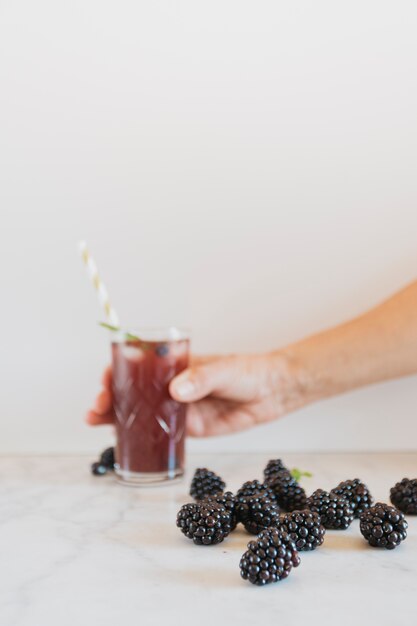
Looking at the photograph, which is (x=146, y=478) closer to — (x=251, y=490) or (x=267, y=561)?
(x=251, y=490)

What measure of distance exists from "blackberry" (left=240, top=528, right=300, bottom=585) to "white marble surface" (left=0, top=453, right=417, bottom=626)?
0.6 inches

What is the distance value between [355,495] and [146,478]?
1.53 ft

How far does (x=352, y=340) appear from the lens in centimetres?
169

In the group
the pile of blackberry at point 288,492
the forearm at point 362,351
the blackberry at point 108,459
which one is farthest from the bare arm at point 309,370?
the pile of blackberry at point 288,492

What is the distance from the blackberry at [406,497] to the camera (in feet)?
4.14

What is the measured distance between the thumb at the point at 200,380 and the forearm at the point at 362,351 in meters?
0.17

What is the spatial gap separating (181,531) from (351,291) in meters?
0.87

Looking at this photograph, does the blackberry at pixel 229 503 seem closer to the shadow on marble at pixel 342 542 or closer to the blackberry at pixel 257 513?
the blackberry at pixel 257 513

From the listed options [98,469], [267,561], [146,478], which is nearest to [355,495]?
[267,561]

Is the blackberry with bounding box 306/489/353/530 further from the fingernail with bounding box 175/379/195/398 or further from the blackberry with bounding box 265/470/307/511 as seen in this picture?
the fingernail with bounding box 175/379/195/398

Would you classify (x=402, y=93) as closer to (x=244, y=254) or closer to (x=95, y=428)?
(x=244, y=254)

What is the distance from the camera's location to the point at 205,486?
53.8 inches

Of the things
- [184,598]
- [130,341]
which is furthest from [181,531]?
[130,341]

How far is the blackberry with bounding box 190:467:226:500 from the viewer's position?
1.36m
